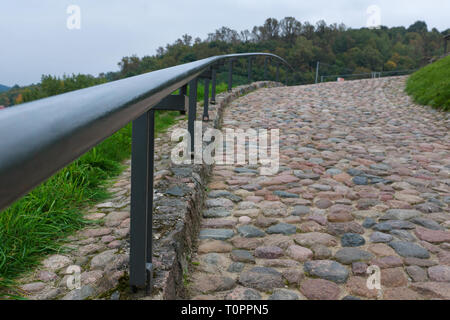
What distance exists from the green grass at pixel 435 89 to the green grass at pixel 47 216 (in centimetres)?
674

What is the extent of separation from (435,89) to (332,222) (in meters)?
7.47

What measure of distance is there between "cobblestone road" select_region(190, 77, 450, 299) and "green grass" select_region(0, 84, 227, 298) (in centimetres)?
86

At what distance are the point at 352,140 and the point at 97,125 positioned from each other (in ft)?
17.5

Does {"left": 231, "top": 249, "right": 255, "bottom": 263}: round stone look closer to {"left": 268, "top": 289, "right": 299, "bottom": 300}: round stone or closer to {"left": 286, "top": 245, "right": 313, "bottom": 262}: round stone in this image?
{"left": 286, "top": 245, "right": 313, "bottom": 262}: round stone

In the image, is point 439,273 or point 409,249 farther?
point 409,249

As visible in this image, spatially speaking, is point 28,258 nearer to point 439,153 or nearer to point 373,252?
point 373,252

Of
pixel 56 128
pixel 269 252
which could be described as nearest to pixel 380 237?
pixel 269 252

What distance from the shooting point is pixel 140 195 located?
5.07ft

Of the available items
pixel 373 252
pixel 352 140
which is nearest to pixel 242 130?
pixel 352 140

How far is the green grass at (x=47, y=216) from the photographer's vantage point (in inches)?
79.1

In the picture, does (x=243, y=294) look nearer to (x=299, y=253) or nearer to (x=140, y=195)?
(x=299, y=253)

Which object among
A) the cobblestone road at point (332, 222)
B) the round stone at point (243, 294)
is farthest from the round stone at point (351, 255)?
the round stone at point (243, 294)

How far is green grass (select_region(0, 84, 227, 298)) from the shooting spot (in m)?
2.01

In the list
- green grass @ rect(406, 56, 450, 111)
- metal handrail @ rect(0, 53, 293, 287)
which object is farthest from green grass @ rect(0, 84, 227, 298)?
green grass @ rect(406, 56, 450, 111)
